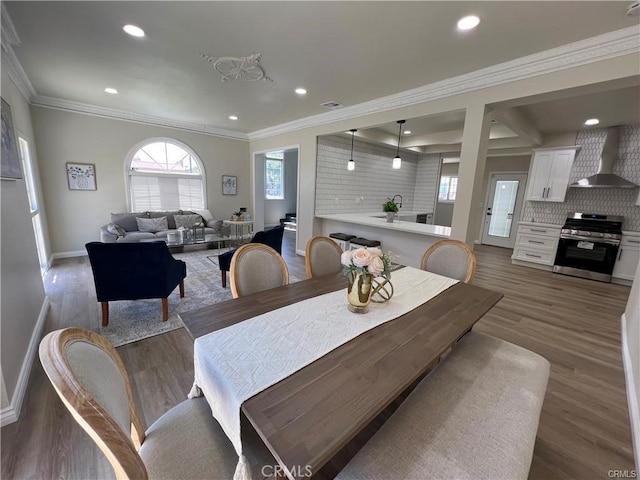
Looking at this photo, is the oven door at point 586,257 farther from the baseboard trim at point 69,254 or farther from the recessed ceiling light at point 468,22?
the baseboard trim at point 69,254

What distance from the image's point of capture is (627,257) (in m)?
4.36

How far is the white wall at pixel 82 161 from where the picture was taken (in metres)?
4.52

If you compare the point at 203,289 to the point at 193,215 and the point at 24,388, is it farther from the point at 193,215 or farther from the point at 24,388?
the point at 193,215

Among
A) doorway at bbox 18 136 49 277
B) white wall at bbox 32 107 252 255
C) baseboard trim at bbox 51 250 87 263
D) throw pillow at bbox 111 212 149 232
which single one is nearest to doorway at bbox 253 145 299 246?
white wall at bbox 32 107 252 255

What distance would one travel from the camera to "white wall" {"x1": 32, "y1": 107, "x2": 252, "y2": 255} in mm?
4516

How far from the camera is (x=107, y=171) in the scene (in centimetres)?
508

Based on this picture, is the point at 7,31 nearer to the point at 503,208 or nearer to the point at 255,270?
the point at 255,270

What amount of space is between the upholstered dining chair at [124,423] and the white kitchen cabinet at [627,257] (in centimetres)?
632

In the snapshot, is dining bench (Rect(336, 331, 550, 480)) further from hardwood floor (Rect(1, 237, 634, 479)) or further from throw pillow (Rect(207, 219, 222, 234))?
throw pillow (Rect(207, 219, 222, 234))

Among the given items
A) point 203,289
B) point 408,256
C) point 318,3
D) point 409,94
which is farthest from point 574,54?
point 203,289

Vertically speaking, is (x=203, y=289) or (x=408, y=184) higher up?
(x=408, y=184)

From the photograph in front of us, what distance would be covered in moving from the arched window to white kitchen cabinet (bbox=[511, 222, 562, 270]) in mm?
7219

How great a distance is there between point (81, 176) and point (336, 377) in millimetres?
6167

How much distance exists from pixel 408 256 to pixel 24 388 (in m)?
4.27
